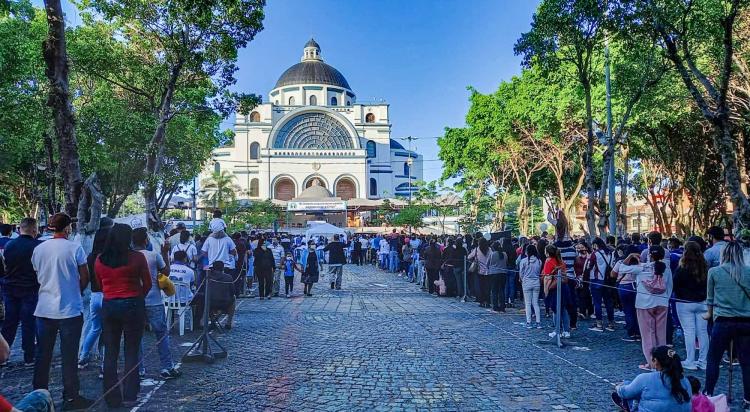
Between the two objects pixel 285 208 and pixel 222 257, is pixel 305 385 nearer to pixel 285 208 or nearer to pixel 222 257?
pixel 222 257

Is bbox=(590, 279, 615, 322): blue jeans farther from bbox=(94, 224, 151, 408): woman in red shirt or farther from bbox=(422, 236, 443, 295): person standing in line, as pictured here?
bbox=(94, 224, 151, 408): woman in red shirt

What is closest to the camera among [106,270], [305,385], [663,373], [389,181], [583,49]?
[663,373]

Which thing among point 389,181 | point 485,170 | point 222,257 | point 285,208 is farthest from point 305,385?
point 389,181

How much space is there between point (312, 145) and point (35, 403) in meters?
77.0

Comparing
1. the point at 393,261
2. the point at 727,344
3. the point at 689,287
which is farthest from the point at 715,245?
the point at 393,261

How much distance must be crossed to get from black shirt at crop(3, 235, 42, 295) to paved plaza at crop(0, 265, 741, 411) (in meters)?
0.99

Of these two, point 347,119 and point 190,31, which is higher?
point 347,119

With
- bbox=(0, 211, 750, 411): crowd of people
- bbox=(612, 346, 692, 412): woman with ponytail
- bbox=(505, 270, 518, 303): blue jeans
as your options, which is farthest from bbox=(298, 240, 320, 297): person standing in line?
bbox=(612, 346, 692, 412): woman with ponytail

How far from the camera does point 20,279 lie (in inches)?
279

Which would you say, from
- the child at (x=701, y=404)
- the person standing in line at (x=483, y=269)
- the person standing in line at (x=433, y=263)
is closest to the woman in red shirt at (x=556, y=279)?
the person standing in line at (x=483, y=269)

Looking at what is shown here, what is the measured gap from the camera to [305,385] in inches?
259

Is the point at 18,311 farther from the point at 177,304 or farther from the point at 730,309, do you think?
the point at 730,309

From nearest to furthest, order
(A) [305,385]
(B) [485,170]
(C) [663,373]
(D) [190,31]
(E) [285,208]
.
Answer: (C) [663,373], (A) [305,385], (D) [190,31], (B) [485,170], (E) [285,208]

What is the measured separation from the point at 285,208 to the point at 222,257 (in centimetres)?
5542
